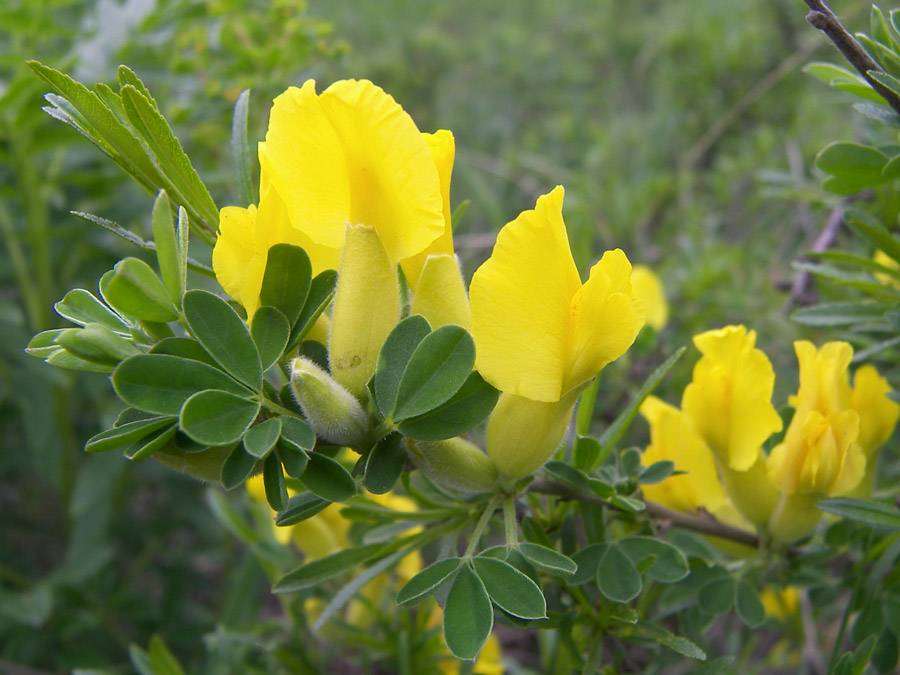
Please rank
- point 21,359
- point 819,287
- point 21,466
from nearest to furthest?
point 819,287
point 21,359
point 21,466

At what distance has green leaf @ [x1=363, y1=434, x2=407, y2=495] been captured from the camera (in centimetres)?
43

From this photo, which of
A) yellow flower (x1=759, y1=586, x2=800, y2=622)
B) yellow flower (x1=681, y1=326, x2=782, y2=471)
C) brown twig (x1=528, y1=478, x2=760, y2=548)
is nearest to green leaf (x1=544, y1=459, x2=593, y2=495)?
brown twig (x1=528, y1=478, x2=760, y2=548)

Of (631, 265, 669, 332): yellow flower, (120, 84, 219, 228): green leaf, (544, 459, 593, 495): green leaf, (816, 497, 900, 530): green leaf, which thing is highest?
(120, 84, 219, 228): green leaf

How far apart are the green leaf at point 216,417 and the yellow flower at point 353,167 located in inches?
4.4

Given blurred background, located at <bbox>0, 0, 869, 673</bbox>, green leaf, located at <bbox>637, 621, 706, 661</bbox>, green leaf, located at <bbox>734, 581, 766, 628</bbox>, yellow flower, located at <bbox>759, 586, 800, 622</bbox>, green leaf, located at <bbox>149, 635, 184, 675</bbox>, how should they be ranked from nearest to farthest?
green leaf, located at <bbox>637, 621, 706, 661</bbox>, green leaf, located at <bbox>734, 581, 766, 628</bbox>, green leaf, located at <bbox>149, 635, 184, 675</bbox>, yellow flower, located at <bbox>759, 586, 800, 622</bbox>, blurred background, located at <bbox>0, 0, 869, 673</bbox>

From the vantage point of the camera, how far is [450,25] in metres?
3.37

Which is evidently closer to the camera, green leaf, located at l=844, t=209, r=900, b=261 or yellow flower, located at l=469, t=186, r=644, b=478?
yellow flower, located at l=469, t=186, r=644, b=478

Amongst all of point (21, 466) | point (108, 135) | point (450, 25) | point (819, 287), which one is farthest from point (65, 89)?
point (450, 25)

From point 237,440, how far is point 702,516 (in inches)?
16.2

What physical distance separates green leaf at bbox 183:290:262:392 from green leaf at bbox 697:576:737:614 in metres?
0.39

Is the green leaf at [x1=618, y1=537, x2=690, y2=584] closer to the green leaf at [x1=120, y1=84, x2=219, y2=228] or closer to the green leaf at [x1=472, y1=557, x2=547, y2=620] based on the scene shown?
the green leaf at [x1=472, y1=557, x2=547, y2=620]

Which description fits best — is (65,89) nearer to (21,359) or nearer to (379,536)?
(379,536)

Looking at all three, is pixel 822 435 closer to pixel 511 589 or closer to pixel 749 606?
pixel 749 606

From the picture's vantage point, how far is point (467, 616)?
424mm
